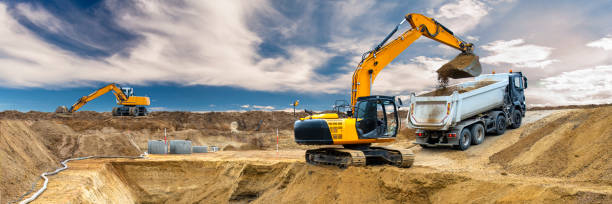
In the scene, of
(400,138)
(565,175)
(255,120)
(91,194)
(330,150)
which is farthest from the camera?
(255,120)

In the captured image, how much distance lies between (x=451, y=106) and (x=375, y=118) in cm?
448

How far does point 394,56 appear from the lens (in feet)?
38.7

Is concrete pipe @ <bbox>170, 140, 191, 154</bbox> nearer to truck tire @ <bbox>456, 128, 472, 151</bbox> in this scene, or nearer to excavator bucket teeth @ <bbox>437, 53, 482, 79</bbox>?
excavator bucket teeth @ <bbox>437, 53, 482, 79</bbox>

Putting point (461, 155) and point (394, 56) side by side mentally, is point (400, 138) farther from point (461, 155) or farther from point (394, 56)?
point (394, 56)

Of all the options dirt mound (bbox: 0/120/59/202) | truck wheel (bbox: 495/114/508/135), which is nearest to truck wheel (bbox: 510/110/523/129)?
truck wheel (bbox: 495/114/508/135)

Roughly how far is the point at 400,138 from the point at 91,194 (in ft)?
48.4

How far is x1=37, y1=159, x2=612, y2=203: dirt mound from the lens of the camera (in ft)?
20.0

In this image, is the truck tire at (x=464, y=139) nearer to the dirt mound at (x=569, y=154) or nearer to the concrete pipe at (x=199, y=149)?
the dirt mound at (x=569, y=154)

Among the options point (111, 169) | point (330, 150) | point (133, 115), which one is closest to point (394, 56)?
point (330, 150)

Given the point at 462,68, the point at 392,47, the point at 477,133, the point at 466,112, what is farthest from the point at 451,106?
the point at 392,47

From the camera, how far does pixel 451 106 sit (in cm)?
1230

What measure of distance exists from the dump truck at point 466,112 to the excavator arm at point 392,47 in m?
2.18

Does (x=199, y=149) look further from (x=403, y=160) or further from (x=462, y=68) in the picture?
(x=462, y=68)

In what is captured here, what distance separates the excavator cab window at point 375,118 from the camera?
9.13 m
